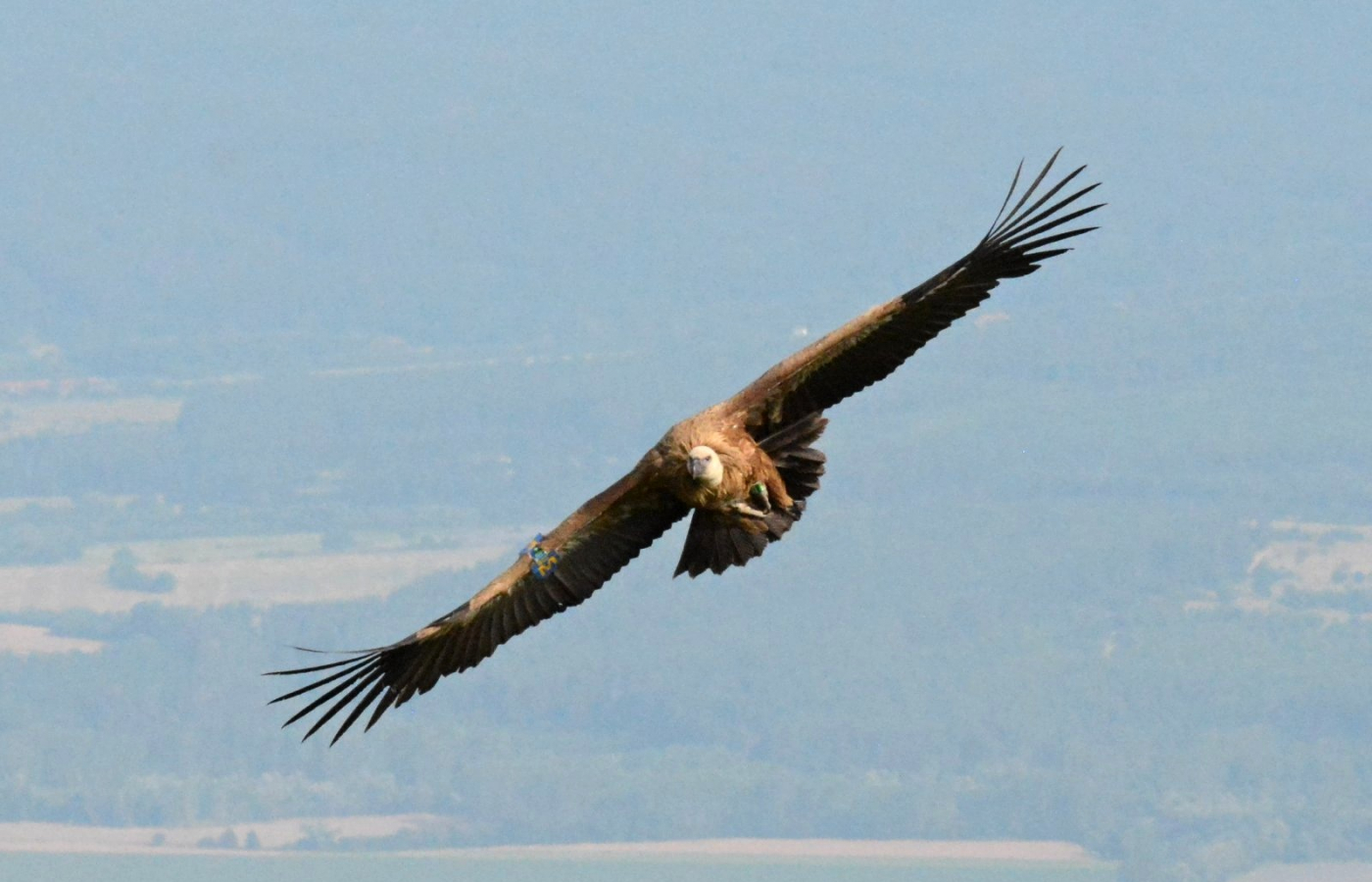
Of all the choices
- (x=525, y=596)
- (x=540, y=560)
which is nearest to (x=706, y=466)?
(x=540, y=560)

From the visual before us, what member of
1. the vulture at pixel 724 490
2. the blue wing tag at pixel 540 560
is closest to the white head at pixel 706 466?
the vulture at pixel 724 490

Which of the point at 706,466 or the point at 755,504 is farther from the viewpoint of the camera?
the point at 755,504

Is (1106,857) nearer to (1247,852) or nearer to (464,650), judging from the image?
(1247,852)

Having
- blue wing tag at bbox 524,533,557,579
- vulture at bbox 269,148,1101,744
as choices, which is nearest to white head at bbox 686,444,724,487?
vulture at bbox 269,148,1101,744

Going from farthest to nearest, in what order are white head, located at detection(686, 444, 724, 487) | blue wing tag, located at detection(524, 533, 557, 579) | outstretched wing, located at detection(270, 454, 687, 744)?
blue wing tag, located at detection(524, 533, 557, 579) → outstretched wing, located at detection(270, 454, 687, 744) → white head, located at detection(686, 444, 724, 487)

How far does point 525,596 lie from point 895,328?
3247mm

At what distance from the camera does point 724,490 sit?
20172 millimetres

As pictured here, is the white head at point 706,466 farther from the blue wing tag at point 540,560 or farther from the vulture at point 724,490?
the blue wing tag at point 540,560

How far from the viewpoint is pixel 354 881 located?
19962cm

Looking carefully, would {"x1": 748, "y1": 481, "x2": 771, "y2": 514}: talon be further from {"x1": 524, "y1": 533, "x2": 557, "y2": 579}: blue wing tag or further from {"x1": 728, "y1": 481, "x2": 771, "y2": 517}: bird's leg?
{"x1": 524, "y1": 533, "x2": 557, "y2": 579}: blue wing tag

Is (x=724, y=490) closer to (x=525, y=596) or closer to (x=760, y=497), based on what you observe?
(x=760, y=497)

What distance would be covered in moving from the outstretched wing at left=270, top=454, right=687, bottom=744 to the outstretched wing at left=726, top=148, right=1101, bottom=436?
1.04 meters

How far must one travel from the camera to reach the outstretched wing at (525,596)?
2109 centimetres

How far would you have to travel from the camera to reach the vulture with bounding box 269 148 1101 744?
2044 cm
